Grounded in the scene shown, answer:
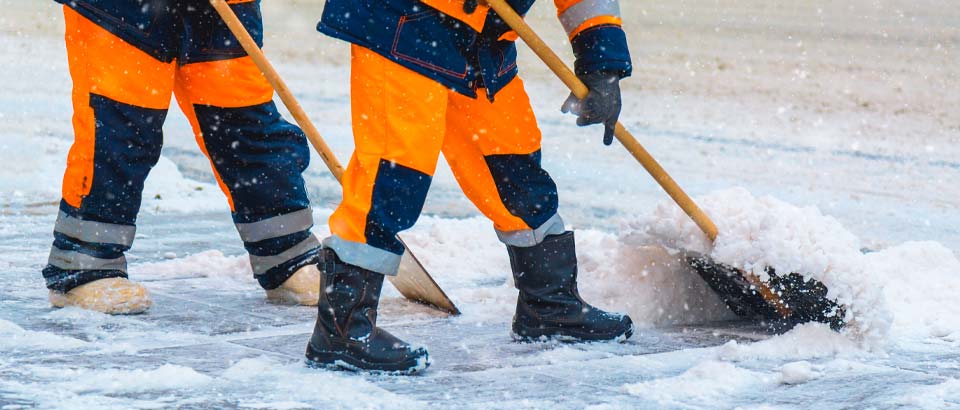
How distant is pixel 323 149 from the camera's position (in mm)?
3846

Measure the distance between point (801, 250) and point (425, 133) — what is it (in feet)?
3.58

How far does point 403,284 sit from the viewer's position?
4129mm

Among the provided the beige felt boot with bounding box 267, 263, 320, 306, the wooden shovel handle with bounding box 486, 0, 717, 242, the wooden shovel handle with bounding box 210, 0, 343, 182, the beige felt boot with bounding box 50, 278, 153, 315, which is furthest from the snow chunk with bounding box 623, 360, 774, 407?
the beige felt boot with bounding box 50, 278, 153, 315

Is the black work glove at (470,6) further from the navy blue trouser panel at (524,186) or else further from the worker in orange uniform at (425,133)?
the navy blue trouser panel at (524,186)

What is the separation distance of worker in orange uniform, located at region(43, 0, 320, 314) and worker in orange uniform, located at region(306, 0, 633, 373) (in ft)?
2.42

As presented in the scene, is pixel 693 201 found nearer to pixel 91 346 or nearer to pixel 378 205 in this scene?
pixel 378 205

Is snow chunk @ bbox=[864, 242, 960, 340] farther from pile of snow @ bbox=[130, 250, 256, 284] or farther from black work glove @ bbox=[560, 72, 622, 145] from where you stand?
pile of snow @ bbox=[130, 250, 256, 284]

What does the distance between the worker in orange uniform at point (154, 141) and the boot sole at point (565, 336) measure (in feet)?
2.63

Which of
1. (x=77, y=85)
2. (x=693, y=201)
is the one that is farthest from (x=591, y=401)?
(x=77, y=85)

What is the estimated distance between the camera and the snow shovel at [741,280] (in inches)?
134

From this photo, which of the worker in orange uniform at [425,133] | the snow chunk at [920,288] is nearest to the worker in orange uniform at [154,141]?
the worker in orange uniform at [425,133]

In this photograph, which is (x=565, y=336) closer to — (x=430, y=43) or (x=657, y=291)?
(x=657, y=291)

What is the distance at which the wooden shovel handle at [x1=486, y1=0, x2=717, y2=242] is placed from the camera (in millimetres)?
3262

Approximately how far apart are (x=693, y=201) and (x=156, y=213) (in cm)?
277
